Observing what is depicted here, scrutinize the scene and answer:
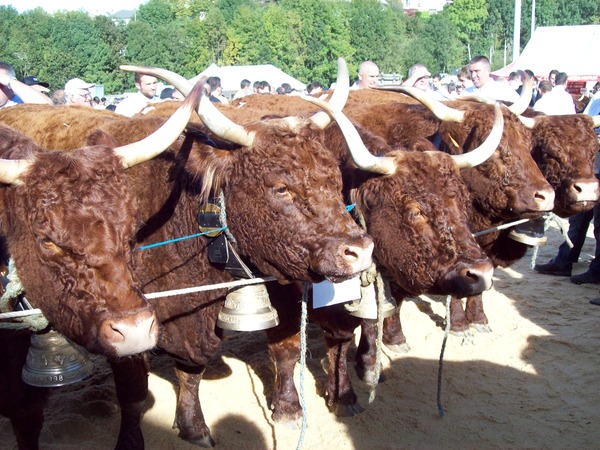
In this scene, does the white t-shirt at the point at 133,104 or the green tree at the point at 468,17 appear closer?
the white t-shirt at the point at 133,104

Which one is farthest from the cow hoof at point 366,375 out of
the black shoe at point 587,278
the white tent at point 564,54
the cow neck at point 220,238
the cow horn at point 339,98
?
the white tent at point 564,54

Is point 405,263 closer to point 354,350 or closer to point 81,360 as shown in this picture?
point 81,360

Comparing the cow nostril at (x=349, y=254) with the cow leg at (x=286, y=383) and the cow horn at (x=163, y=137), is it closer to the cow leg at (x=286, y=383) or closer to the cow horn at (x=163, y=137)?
the cow horn at (x=163, y=137)

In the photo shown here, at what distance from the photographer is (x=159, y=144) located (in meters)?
2.92

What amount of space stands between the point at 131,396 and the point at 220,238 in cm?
120

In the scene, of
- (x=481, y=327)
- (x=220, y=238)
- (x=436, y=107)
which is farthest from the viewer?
(x=481, y=327)

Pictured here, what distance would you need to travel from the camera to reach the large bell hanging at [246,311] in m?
3.38

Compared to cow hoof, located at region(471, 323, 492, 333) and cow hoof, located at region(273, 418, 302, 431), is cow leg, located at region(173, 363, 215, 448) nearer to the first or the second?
cow hoof, located at region(273, 418, 302, 431)

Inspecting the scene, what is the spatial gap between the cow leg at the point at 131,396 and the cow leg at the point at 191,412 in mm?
342

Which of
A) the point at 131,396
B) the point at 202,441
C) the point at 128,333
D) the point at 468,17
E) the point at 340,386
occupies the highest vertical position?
the point at 468,17

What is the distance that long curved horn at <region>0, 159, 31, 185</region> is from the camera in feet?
8.44

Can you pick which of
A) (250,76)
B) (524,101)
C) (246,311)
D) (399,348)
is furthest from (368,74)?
(250,76)

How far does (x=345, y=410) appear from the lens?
174 inches

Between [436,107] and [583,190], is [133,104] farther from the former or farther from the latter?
[583,190]
